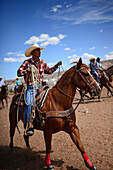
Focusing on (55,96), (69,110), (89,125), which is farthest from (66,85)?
(89,125)

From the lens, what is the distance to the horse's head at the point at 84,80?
113 inches

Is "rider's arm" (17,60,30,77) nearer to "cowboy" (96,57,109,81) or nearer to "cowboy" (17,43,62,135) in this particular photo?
"cowboy" (17,43,62,135)

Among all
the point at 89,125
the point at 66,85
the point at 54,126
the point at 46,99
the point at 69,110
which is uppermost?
the point at 66,85

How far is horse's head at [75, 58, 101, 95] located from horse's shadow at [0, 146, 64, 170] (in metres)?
2.30

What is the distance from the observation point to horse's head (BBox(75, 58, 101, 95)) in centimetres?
287

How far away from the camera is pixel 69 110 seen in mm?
3156

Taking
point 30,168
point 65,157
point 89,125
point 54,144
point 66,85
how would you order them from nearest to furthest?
point 66,85 → point 30,168 → point 65,157 → point 54,144 → point 89,125

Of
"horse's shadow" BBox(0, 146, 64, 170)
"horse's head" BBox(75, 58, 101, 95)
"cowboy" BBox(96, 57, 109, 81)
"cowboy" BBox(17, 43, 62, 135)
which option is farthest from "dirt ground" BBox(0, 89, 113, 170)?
"cowboy" BBox(96, 57, 109, 81)

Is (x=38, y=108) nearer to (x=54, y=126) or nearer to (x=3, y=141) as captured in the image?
(x=54, y=126)

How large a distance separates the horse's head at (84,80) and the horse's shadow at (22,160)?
7.55ft

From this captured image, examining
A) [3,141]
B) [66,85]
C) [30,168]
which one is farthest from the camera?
[3,141]

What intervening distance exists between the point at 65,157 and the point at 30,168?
3.44ft

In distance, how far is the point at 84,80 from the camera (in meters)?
2.90

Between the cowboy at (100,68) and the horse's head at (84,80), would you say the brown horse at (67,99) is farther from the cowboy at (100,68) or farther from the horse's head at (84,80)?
the cowboy at (100,68)
